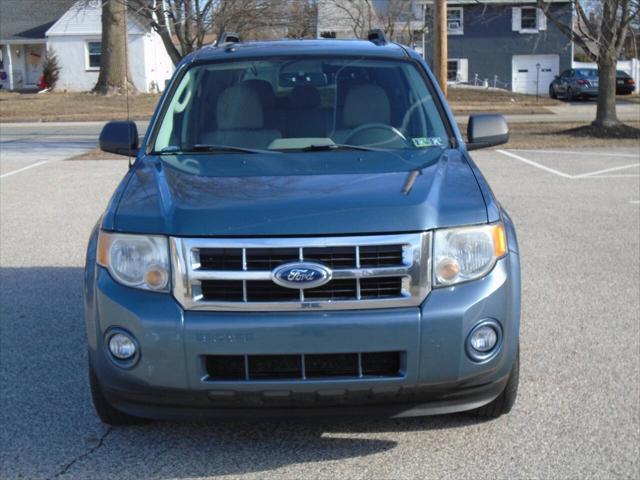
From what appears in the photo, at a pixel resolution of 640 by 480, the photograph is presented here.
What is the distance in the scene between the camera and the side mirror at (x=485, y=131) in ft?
17.9

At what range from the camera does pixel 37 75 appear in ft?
159

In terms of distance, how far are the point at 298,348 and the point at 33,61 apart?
48140 millimetres

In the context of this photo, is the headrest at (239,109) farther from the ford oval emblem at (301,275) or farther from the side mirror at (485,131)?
the ford oval emblem at (301,275)

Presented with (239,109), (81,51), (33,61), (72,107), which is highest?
(81,51)

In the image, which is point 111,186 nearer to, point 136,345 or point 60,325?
point 60,325

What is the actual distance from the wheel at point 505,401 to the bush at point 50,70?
41541 millimetres

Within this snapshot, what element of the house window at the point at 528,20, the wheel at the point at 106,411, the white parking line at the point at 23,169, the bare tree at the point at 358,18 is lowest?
the wheel at the point at 106,411

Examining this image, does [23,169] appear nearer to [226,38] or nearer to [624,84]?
[226,38]

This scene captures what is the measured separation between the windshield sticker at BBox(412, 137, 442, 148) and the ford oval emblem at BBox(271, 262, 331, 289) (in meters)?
Answer: 1.56

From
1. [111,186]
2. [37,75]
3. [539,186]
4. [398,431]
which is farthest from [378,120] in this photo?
[37,75]

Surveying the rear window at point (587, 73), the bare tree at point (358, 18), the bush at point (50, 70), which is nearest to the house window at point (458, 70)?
the rear window at point (587, 73)

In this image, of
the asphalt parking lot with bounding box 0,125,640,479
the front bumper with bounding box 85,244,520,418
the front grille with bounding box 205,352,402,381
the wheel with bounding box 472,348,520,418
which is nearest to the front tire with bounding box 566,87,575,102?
the asphalt parking lot with bounding box 0,125,640,479

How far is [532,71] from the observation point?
153ft

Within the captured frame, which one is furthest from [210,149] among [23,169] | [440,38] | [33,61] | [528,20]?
[33,61]
